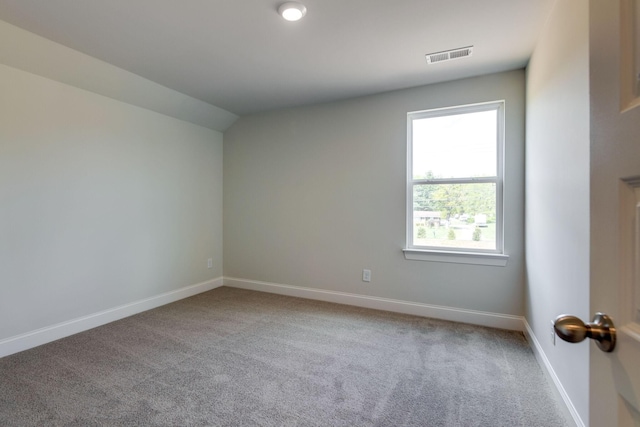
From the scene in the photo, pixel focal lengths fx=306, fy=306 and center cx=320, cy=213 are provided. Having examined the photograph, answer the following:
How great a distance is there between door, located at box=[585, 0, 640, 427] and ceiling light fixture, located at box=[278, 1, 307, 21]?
171cm

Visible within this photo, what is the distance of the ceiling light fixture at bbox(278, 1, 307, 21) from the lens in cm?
192

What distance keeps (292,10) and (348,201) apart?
209cm

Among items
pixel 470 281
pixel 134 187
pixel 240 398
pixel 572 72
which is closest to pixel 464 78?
pixel 572 72

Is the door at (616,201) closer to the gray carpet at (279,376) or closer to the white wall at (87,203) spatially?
the gray carpet at (279,376)

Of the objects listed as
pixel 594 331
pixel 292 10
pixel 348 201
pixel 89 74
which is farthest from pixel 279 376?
pixel 89 74

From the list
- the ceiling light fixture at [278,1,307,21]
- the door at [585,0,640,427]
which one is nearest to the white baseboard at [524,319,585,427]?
the door at [585,0,640,427]

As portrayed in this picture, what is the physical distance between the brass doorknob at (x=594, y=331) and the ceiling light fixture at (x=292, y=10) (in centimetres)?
211

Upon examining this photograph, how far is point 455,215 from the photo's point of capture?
10.4ft

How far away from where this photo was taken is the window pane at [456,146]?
303 centimetres

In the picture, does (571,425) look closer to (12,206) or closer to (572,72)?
(572,72)

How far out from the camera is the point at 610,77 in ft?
1.84

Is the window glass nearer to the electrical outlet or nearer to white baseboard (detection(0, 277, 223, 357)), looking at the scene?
the electrical outlet

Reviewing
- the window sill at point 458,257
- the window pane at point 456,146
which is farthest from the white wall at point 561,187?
the window pane at point 456,146

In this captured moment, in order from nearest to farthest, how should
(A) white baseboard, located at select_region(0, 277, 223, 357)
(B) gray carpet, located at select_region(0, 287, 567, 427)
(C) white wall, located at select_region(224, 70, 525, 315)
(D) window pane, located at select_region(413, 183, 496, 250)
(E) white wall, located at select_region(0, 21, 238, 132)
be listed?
(B) gray carpet, located at select_region(0, 287, 567, 427)
(E) white wall, located at select_region(0, 21, 238, 132)
(A) white baseboard, located at select_region(0, 277, 223, 357)
(C) white wall, located at select_region(224, 70, 525, 315)
(D) window pane, located at select_region(413, 183, 496, 250)
